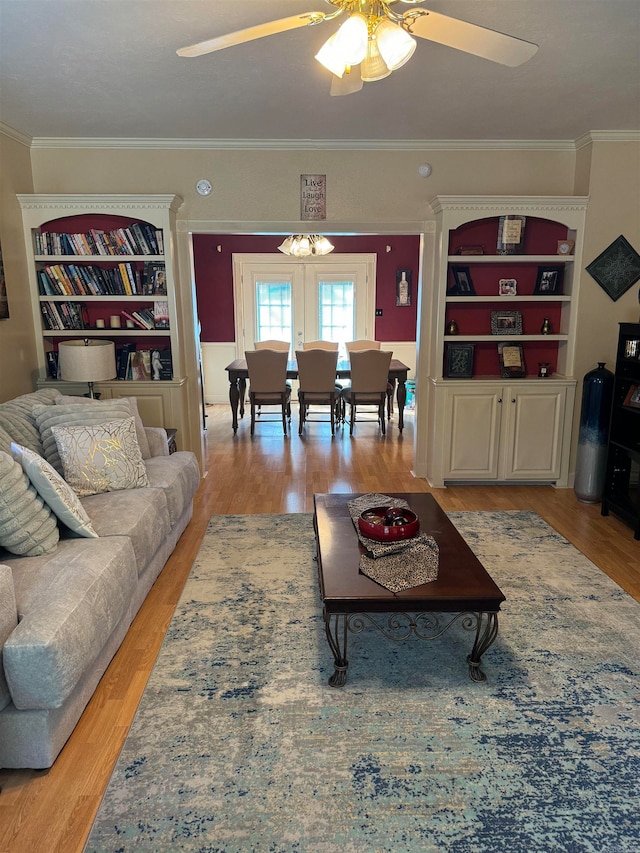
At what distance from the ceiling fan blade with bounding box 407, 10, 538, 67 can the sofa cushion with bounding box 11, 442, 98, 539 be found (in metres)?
2.17

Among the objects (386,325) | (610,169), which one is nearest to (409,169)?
(610,169)

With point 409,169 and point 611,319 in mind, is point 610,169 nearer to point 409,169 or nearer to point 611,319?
point 611,319

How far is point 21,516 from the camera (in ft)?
7.65

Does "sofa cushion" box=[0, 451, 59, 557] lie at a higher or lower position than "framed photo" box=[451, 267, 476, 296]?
lower

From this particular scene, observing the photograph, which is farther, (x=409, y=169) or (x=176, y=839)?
(x=409, y=169)

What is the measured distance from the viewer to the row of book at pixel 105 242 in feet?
14.4

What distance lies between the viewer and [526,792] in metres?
1.76

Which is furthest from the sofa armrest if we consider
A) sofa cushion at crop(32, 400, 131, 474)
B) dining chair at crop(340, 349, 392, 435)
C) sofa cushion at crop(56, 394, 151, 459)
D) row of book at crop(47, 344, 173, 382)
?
dining chair at crop(340, 349, 392, 435)

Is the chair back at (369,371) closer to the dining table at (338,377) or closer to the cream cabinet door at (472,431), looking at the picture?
the dining table at (338,377)

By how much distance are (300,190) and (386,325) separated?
4.12 meters

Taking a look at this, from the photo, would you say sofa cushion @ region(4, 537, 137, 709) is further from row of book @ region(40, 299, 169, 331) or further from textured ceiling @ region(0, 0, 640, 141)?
row of book @ region(40, 299, 169, 331)

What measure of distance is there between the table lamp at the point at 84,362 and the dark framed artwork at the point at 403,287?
5.18m

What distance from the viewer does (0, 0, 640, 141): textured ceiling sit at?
2387 mm

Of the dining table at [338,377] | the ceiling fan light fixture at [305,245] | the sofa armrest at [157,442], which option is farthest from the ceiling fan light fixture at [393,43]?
the ceiling fan light fixture at [305,245]
